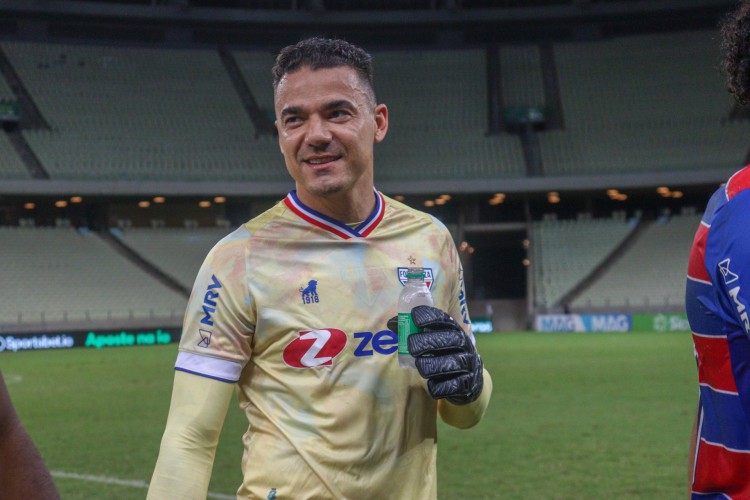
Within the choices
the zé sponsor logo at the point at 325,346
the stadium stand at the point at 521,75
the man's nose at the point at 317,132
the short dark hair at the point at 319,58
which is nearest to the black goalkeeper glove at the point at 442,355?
the zé sponsor logo at the point at 325,346

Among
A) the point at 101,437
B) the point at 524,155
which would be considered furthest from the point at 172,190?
the point at 101,437

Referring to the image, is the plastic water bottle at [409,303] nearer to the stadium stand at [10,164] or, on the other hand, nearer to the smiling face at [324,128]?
the smiling face at [324,128]

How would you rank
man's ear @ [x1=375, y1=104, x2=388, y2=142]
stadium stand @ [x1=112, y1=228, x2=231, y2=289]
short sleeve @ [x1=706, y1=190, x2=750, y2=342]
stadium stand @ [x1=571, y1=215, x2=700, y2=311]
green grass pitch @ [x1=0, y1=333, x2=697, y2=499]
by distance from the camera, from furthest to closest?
stadium stand @ [x1=112, y1=228, x2=231, y2=289] < stadium stand @ [x1=571, y1=215, x2=700, y2=311] < green grass pitch @ [x1=0, y1=333, x2=697, y2=499] < man's ear @ [x1=375, y1=104, x2=388, y2=142] < short sleeve @ [x1=706, y1=190, x2=750, y2=342]

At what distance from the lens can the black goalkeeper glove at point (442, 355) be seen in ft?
9.08

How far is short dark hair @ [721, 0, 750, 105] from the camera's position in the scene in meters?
2.18

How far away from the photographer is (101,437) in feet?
37.5

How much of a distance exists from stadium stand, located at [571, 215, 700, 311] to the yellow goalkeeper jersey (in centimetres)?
3307

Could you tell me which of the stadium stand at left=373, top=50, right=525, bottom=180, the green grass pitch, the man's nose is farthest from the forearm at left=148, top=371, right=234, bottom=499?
the stadium stand at left=373, top=50, right=525, bottom=180

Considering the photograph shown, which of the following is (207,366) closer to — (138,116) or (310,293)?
(310,293)

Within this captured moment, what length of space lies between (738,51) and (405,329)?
4.01 ft

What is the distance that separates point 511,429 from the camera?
11.6 m

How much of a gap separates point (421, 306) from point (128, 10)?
133ft

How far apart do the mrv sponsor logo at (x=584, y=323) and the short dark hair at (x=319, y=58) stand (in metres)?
31.4

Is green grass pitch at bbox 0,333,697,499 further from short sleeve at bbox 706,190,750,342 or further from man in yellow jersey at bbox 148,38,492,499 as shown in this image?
short sleeve at bbox 706,190,750,342
